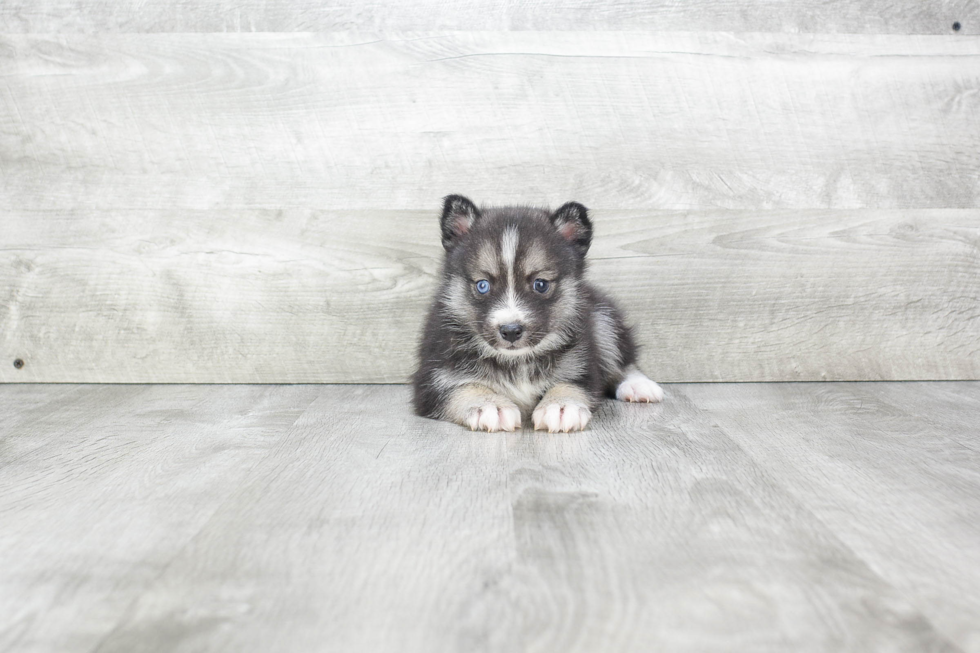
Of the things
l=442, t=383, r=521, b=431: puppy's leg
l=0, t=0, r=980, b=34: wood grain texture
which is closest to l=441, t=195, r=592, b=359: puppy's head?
l=442, t=383, r=521, b=431: puppy's leg

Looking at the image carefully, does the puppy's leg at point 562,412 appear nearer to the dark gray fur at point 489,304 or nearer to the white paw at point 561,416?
the white paw at point 561,416

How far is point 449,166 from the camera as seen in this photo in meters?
3.68

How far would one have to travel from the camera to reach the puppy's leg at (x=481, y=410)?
279cm

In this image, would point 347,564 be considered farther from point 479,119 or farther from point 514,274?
point 479,119

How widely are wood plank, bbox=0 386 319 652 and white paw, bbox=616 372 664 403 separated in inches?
52.4

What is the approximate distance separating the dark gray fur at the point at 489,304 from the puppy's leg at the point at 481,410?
54mm

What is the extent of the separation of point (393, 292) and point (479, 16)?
134 centimetres

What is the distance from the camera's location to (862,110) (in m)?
Answer: 3.71

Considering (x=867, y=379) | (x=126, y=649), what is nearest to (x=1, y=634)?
(x=126, y=649)

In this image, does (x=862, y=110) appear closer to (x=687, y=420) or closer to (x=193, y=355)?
(x=687, y=420)

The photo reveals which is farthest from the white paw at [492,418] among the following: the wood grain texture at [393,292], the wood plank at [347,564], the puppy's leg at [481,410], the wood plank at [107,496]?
the wood grain texture at [393,292]

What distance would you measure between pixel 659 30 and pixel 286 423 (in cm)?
244

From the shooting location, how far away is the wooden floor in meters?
1.33

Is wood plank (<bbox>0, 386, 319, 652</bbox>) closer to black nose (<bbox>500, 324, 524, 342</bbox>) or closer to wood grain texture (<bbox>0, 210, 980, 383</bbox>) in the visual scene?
wood grain texture (<bbox>0, 210, 980, 383</bbox>)
